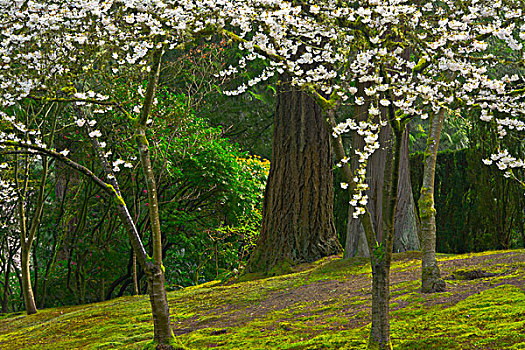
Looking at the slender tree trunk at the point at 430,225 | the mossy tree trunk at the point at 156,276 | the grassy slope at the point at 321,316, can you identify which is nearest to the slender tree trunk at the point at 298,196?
the grassy slope at the point at 321,316

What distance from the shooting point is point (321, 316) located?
4531 mm

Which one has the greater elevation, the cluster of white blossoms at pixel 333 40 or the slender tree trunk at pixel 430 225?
the cluster of white blossoms at pixel 333 40

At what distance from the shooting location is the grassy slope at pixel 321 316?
3.57 metres

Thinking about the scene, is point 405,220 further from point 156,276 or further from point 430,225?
point 156,276

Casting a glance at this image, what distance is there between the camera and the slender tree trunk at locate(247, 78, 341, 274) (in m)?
7.79

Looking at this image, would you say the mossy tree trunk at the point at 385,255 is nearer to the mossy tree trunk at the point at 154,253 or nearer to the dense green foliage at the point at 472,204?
the mossy tree trunk at the point at 154,253

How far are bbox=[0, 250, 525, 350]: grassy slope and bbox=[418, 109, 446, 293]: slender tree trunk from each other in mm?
148

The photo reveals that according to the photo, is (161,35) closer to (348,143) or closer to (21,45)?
(21,45)

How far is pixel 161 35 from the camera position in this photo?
3.96 m

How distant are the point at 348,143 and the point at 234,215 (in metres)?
5.73

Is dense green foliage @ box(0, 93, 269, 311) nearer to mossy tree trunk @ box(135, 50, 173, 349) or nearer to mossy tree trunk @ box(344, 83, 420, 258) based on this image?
mossy tree trunk @ box(344, 83, 420, 258)

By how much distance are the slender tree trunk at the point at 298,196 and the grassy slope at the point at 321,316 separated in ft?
1.92

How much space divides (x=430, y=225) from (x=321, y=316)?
4.22ft

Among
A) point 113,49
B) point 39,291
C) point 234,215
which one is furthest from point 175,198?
point 113,49
